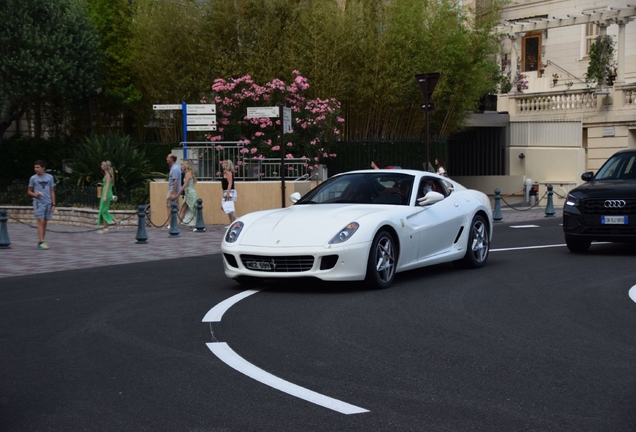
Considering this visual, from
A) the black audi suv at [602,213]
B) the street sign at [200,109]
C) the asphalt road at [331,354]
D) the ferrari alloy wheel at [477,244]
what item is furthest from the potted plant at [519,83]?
the asphalt road at [331,354]

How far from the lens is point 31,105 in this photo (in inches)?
1216

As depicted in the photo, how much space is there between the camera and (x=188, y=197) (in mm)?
20938

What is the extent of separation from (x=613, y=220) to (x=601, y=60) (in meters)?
24.8

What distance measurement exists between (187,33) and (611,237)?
17.1 m

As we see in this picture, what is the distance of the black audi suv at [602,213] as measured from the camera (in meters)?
13.1

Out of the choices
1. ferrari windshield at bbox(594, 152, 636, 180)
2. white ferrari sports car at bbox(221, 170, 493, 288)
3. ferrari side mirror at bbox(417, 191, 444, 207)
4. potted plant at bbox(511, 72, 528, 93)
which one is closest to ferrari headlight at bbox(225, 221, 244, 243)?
white ferrari sports car at bbox(221, 170, 493, 288)

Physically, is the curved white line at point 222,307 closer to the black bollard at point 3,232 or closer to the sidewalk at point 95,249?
the sidewalk at point 95,249

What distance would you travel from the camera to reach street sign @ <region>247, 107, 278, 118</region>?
19.3 metres

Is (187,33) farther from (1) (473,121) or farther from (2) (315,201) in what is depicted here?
(2) (315,201)

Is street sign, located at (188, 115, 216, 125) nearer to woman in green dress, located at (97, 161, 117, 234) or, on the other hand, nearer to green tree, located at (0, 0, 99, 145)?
woman in green dress, located at (97, 161, 117, 234)

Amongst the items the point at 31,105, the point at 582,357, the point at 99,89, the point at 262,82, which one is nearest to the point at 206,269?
the point at 582,357

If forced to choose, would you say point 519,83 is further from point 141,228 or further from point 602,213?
point 602,213

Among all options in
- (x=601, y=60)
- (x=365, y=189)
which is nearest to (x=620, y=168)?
(x=365, y=189)

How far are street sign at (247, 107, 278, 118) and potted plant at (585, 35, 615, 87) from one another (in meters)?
20.1
